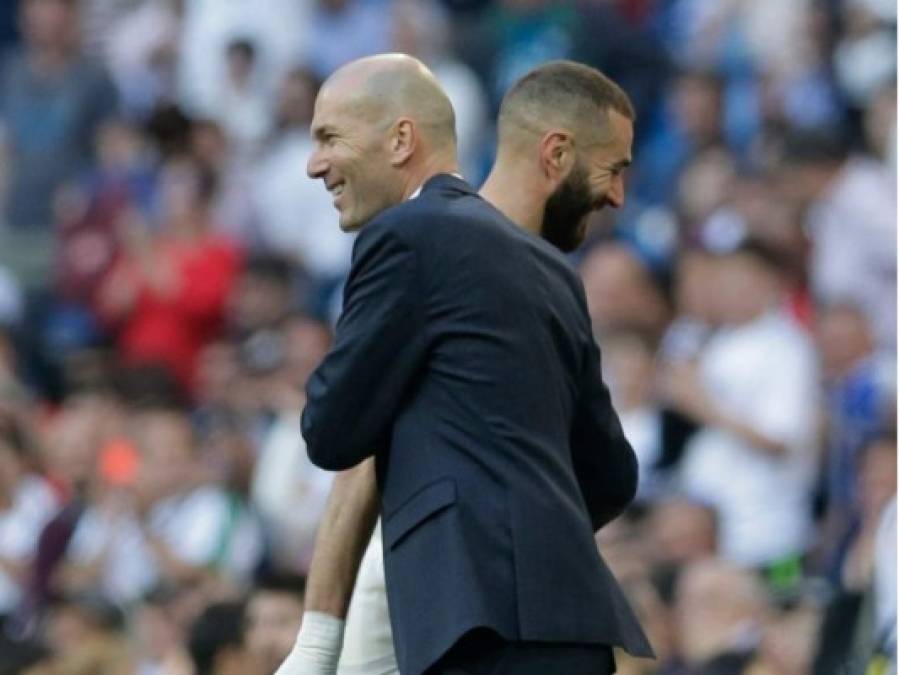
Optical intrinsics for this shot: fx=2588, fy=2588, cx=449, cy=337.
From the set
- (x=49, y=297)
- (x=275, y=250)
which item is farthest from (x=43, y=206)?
(x=275, y=250)

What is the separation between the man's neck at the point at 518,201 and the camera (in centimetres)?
464

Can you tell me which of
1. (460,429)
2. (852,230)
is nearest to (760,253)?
(852,230)

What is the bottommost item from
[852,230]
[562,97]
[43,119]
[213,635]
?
[213,635]

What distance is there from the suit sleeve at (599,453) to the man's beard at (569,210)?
0.23 meters

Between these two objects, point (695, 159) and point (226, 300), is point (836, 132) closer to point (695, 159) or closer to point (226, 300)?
point (695, 159)

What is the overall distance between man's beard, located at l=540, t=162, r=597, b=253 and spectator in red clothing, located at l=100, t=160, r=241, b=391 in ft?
22.9

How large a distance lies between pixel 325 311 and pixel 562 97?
677 cm

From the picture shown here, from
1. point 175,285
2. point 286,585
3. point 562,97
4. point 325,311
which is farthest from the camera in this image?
point 175,285

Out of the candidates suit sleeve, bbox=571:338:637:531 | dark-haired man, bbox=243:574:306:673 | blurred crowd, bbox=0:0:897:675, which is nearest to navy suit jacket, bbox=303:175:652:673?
suit sleeve, bbox=571:338:637:531

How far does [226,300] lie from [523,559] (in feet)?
24.9

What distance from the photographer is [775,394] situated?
9.12 meters

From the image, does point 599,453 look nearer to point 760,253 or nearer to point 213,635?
point 213,635

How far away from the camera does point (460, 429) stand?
431 centimetres

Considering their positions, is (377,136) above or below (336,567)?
above
